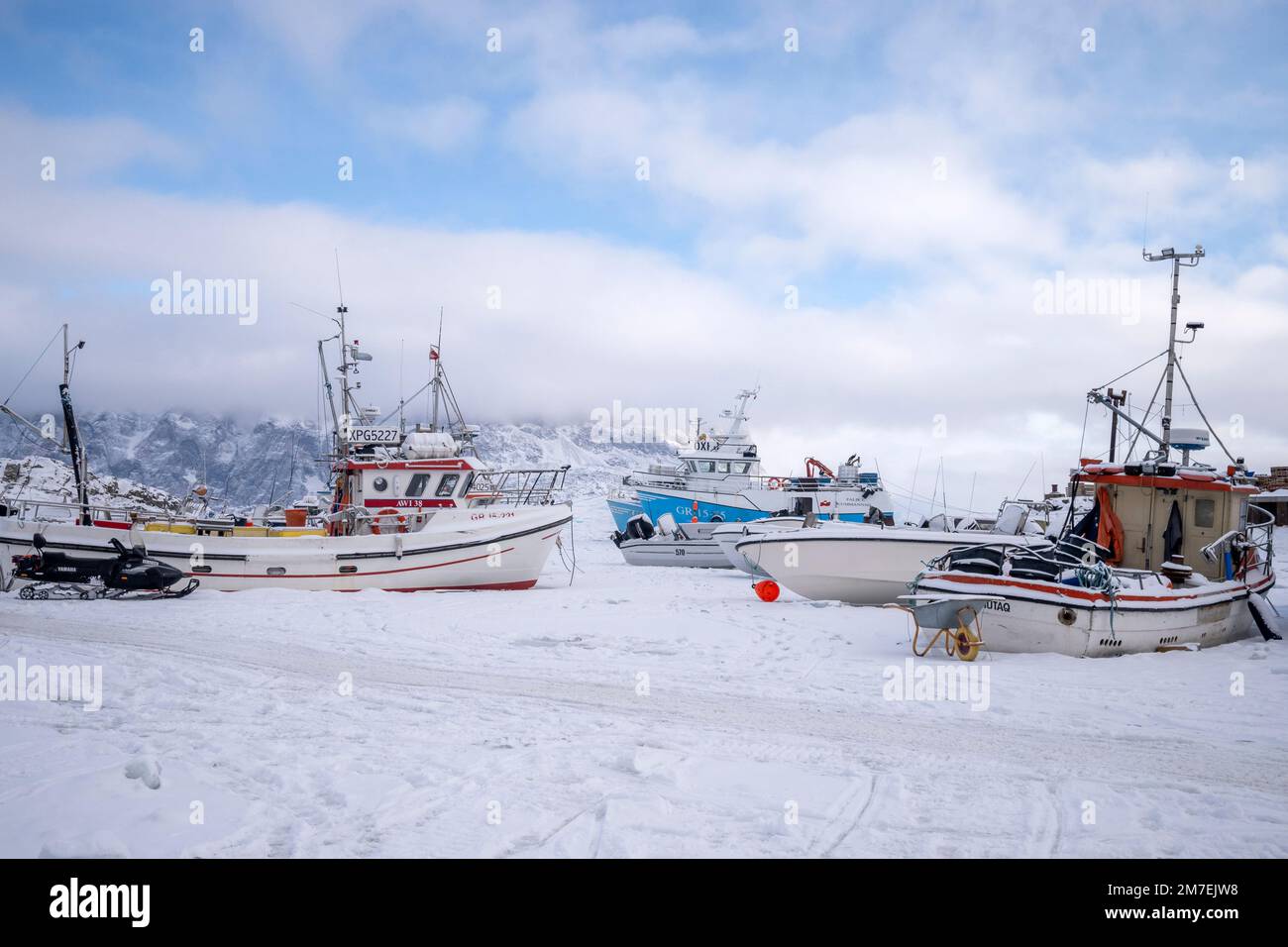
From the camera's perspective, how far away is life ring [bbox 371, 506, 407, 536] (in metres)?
17.6

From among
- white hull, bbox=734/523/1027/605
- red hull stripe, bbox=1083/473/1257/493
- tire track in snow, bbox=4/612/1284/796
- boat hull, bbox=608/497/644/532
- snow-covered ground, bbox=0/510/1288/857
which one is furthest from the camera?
boat hull, bbox=608/497/644/532

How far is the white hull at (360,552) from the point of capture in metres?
15.4

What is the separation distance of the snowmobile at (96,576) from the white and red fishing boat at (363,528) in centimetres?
19

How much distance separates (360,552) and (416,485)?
101 inches

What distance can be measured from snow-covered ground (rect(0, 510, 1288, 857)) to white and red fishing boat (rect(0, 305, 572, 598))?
5198 mm

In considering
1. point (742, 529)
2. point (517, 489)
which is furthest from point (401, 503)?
point (742, 529)

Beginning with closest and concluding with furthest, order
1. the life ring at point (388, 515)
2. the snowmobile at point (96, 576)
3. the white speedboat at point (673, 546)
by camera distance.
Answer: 1. the snowmobile at point (96, 576)
2. the life ring at point (388, 515)
3. the white speedboat at point (673, 546)

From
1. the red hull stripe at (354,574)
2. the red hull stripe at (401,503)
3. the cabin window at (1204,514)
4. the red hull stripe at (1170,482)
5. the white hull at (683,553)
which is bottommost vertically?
the white hull at (683,553)

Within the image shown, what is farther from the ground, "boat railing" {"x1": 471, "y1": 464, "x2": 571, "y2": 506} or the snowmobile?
"boat railing" {"x1": 471, "y1": 464, "x2": 571, "y2": 506}

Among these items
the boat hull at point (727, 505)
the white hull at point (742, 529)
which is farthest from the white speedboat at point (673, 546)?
the boat hull at point (727, 505)

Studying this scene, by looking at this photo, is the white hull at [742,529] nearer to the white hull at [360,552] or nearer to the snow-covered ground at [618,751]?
the white hull at [360,552]

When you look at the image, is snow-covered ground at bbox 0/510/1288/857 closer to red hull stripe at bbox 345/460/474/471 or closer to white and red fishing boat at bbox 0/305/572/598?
white and red fishing boat at bbox 0/305/572/598

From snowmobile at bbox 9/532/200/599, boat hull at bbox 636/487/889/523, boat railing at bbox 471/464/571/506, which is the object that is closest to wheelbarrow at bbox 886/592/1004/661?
boat railing at bbox 471/464/571/506
